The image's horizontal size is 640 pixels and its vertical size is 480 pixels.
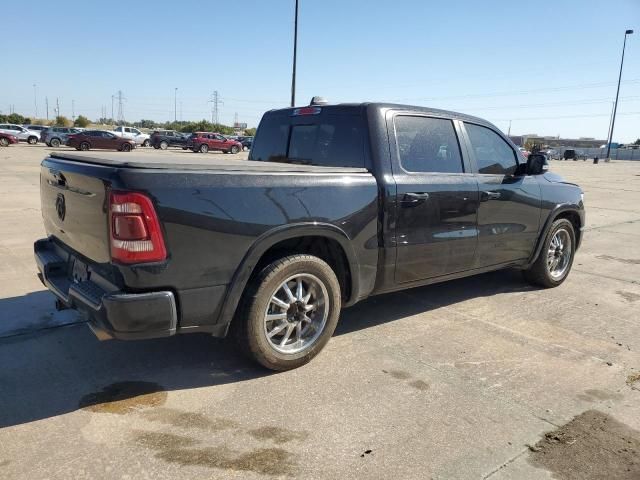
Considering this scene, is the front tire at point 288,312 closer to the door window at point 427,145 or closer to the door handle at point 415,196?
the door handle at point 415,196

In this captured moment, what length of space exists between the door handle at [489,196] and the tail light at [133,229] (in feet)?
9.75

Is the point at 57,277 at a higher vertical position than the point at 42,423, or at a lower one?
higher

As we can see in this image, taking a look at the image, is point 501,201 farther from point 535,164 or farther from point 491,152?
point 535,164

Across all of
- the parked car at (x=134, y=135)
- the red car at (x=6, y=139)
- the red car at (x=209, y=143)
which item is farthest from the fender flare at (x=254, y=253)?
the red car at (x=6, y=139)

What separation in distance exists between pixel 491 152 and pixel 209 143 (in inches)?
1519

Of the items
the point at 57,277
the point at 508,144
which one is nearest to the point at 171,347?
the point at 57,277

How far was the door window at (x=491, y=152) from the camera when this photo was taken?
482 cm

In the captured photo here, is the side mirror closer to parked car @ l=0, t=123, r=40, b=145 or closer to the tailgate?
the tailgate

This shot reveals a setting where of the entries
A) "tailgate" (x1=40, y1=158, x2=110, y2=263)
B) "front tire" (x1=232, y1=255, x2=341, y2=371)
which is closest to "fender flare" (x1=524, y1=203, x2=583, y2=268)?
"front tire" (x1=232, y1=255, x2=341, y2=371)

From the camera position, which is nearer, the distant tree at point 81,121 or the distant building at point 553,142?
the distant tree at point 81,121

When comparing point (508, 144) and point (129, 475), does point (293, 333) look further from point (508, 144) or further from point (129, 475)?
point (508, 144)

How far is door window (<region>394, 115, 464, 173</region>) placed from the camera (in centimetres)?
416

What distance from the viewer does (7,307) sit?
468 cm

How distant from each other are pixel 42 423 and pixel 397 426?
197cm
